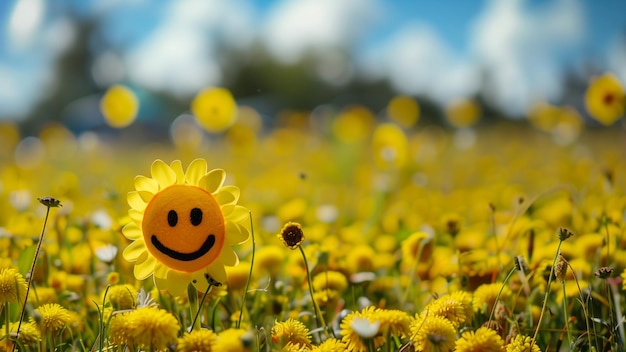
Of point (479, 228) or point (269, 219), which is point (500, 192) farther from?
point (269, 219)

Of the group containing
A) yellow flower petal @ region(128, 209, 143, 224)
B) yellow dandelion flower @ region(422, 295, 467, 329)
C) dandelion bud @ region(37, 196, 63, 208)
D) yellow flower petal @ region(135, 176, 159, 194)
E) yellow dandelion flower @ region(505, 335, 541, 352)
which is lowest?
yellow dandelion flower @ region(505, 335, 541, 352)

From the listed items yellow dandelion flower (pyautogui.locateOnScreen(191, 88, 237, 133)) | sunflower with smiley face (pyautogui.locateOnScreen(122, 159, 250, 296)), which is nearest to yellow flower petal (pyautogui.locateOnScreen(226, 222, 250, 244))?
sunflower with smiley face (pyautogui.locateOnScreen(122, 159, 250, 296))

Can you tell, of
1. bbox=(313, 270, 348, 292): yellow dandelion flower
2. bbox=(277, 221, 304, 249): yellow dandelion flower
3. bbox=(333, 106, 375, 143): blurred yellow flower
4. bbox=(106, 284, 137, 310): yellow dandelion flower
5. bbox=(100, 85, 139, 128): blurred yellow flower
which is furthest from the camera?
bbox=(333, 106, 375, 143): blurred yellow flower

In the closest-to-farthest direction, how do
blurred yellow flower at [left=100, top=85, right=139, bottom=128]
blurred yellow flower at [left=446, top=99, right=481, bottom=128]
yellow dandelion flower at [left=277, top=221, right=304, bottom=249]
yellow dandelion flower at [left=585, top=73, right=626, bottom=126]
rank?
yellow dandelion flower at [left=277, top=221, right=304, bottom=249], yellow dandelion flower at [left=585, top=73, right=626, bottom=126], blurred yellow flower at [left=100, top=85, right=139, bottom=128], blurred yellow flower at [left=446, top=99, right=481, bottom=128]

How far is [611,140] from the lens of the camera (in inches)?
173

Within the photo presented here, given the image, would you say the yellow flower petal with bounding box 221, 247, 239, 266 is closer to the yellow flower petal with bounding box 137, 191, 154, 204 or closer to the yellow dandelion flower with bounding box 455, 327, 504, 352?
the yellow flower petal with bounding box 137, 191, 154, 204

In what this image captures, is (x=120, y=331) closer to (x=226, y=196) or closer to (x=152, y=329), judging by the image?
(x=152, y=329)

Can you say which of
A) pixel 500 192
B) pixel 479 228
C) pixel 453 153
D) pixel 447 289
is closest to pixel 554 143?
pixel 453 153

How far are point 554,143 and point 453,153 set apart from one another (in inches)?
31.0

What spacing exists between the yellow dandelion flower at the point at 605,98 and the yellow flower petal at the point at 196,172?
134 cm

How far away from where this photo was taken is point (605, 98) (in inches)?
70.3

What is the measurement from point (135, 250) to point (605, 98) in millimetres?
1500

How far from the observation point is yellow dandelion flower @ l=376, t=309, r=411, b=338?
2.31 feet

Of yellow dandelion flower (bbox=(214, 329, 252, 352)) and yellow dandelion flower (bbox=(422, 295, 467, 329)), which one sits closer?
yellow dandelion flower (bbox=(214, 329, 252, 352))
